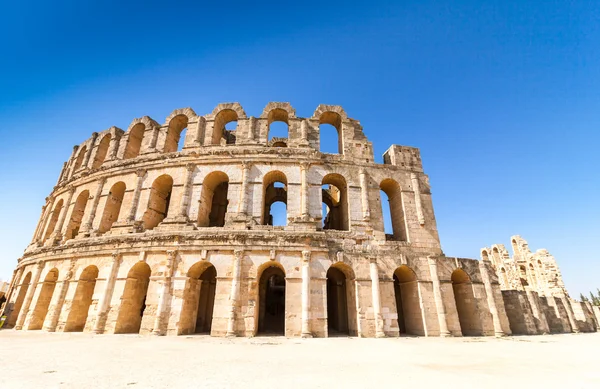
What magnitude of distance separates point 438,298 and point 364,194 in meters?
6.63

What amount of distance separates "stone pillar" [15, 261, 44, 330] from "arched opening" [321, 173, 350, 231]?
18.9m

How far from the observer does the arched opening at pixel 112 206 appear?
17.0 metres

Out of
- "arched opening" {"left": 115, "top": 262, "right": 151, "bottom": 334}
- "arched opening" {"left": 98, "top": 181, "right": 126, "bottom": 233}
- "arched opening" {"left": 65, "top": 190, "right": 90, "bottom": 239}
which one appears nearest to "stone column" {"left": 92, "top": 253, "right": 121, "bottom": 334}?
"arched opening" {"left": 115, "top": 262, "right": 151, "bottom": 334}

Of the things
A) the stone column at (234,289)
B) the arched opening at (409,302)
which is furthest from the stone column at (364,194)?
the stone column at (234,289)

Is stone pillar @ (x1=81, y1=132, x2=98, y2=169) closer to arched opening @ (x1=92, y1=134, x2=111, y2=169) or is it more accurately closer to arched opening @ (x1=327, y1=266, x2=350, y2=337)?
arched opening @ (x1=92, y1=134, x2=111, y2=169)

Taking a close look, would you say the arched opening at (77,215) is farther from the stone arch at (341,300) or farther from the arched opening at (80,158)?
the stone arch at (341,300)

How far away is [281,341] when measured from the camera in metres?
11.0

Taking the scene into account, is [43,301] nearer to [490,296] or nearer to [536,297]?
[490,296]

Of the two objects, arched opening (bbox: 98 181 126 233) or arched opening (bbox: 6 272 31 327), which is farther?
arched opening (bbox: 6 272 31 327)

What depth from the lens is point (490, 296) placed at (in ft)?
48.9

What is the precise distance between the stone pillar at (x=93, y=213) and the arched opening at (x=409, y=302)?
1887 cm

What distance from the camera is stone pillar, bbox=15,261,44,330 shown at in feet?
54.0

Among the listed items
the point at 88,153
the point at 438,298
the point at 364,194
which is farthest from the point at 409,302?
the point at 88,153

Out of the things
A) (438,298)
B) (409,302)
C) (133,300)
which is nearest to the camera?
(438,298)
